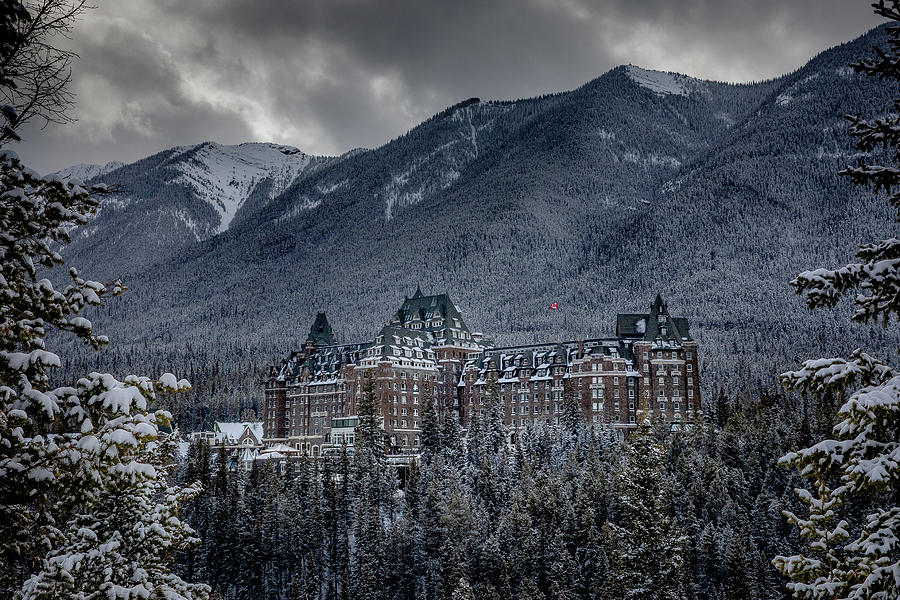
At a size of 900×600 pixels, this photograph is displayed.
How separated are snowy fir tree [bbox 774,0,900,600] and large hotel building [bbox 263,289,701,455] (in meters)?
127


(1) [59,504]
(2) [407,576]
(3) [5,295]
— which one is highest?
(3) [5,295]

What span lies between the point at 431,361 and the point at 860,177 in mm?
161731

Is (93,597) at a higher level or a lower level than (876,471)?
lower

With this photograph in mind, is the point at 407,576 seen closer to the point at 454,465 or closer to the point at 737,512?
the point at 454,465

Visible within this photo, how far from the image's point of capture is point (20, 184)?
587 inches

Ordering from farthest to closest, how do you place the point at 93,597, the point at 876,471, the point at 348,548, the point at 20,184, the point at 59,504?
1. the point at 348,548
2. the point at 93,597
3. the point at 59,504
4. the point at 20,184
5. the point at 876,471

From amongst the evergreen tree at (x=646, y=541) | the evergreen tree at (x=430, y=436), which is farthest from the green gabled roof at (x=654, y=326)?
the evergreen tree at (x=646, y=541)

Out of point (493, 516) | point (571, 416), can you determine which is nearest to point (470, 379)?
point (571, 416)

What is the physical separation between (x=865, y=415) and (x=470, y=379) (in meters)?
161

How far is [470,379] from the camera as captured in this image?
17362 centimetres

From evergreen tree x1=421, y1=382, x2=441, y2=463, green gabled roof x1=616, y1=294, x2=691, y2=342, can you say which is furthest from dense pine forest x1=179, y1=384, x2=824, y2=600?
green gabled roof x1=616, y1=294, x2=691, y2=342

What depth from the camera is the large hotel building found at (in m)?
154

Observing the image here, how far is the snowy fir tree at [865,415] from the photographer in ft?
45.0

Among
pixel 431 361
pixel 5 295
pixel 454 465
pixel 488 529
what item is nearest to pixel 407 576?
pixel 488 529
